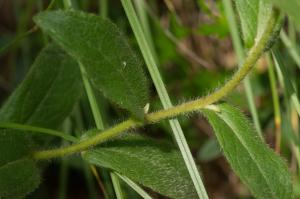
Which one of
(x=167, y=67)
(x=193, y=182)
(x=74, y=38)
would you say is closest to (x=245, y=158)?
(x=193, y=182)

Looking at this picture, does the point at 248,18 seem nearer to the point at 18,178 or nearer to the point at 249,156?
the point at 249,156

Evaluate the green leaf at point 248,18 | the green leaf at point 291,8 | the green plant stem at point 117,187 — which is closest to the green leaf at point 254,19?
the green leaf at point 248,18

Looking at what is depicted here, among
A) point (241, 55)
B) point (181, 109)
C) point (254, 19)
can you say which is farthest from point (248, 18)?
point (241, 55)

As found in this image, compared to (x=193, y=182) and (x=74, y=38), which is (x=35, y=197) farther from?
(x=74, y=38)

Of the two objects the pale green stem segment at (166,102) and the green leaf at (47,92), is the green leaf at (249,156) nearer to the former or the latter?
the pale green stem segment at (166,102)

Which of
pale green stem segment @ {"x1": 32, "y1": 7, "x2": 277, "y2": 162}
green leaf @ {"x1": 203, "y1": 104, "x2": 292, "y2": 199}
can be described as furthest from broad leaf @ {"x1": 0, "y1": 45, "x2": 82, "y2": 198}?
green leaf @ {"x1": 203, "y1": 104, "x2": 292, "y2": 199}

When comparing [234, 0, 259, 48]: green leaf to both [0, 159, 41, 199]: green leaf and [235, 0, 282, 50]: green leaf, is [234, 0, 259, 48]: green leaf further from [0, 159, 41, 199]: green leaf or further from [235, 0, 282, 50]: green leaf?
[0, 159, 41, 199]: green leaf
